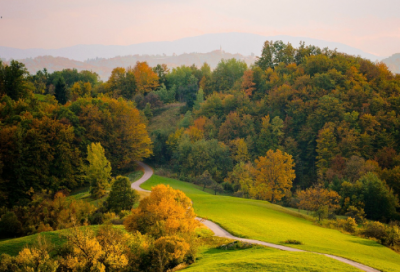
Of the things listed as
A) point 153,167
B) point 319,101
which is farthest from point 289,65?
point 153,167

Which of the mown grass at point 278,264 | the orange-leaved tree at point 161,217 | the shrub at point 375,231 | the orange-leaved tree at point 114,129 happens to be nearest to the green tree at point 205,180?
the orange-leaved tree at point 114,129

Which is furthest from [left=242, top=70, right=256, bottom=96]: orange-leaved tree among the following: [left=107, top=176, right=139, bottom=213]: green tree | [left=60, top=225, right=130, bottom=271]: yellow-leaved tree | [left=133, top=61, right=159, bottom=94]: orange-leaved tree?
[left=60, top=225, right=130, bottom=271]: yellow-leaved tree

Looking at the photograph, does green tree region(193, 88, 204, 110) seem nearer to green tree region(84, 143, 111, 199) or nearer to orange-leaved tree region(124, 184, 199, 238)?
green tree region(84, 143, 111, 199)

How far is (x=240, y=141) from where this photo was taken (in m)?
68.8

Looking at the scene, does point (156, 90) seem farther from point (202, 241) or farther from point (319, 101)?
point (202, 241)

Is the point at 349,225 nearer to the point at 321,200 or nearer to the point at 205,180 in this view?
the point at 321,200

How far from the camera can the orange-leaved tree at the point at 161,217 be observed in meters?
20.7

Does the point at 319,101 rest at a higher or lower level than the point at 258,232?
higher

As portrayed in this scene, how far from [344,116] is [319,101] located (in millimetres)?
6959

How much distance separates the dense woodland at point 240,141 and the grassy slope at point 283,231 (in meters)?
5.51

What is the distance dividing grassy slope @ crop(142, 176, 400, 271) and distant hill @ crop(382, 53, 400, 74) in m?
134

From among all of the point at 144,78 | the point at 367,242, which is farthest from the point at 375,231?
the point at 144,78

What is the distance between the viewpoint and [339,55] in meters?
77.7

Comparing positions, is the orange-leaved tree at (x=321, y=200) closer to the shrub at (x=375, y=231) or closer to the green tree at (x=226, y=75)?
the shrub at (x=375, y=231)
